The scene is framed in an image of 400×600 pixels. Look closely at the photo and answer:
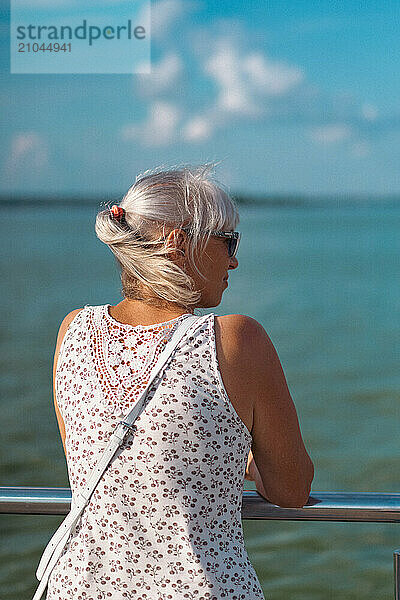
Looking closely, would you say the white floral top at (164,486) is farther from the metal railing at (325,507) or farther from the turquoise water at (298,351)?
the turquoise water at (298,351)

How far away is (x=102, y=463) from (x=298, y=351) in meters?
13.7

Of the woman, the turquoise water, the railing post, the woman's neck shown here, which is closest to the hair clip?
the woman

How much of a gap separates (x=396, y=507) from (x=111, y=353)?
1.34ft

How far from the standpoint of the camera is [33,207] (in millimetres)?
25250

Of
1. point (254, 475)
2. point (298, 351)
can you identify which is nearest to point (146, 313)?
point (254, 475)

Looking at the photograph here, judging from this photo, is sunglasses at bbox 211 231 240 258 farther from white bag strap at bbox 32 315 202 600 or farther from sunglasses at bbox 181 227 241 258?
white bag strap at bbox 32 315 202 600

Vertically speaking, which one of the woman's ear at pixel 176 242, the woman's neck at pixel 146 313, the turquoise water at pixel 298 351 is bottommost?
the turquoise water at pixel 298 351

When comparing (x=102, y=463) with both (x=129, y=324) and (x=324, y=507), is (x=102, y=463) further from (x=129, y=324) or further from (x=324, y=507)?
(x=324, y=507)

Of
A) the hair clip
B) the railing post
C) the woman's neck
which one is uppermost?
the hair clip

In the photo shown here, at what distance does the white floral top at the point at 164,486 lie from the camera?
1.03 m

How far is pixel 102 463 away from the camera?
105 centimetres

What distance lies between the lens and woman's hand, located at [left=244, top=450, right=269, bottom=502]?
3.79ft

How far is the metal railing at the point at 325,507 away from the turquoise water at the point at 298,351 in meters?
5.23

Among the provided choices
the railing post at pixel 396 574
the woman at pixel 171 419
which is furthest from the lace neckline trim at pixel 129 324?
the railing post at pixel 396 574
